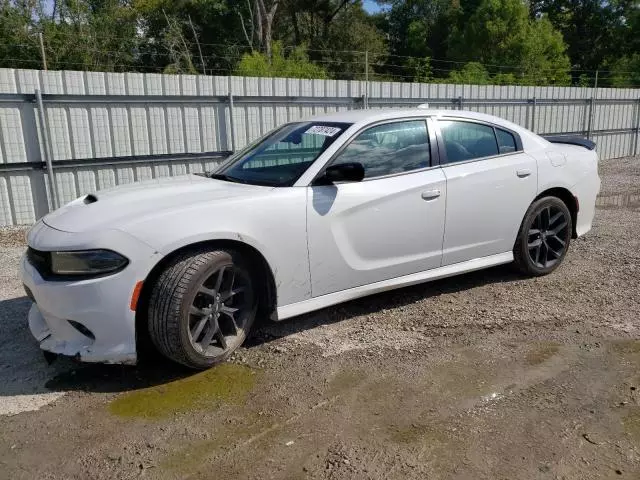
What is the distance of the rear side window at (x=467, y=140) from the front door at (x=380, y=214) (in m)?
0.22

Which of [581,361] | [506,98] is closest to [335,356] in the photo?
[581,361]

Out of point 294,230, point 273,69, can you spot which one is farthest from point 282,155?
point 273,69

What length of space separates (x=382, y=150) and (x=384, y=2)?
4948cm

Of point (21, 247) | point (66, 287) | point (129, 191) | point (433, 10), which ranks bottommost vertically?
point (21, 247)

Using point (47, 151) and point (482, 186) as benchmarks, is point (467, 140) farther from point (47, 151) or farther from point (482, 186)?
point (47, 151)

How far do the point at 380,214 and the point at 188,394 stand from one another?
1804mm

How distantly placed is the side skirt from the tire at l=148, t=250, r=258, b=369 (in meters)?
0.29

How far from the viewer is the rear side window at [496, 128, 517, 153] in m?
5.01

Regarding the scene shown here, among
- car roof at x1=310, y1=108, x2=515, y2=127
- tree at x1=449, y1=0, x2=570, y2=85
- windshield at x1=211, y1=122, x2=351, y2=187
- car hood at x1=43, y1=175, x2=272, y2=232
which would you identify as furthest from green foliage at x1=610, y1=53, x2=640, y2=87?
car hood at x1=43, y1=175, x2=272, y2=232

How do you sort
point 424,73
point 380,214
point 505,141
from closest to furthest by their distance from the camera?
point 380,214, point 505,141, point 424,73

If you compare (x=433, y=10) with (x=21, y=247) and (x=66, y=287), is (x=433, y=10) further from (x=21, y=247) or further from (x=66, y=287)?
(x=66, y=287)

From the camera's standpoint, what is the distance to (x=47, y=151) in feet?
26.4

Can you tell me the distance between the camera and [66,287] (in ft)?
10.5

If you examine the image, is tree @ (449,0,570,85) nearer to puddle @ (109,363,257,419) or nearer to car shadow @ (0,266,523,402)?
car shadow @ (0,266,523,402)
